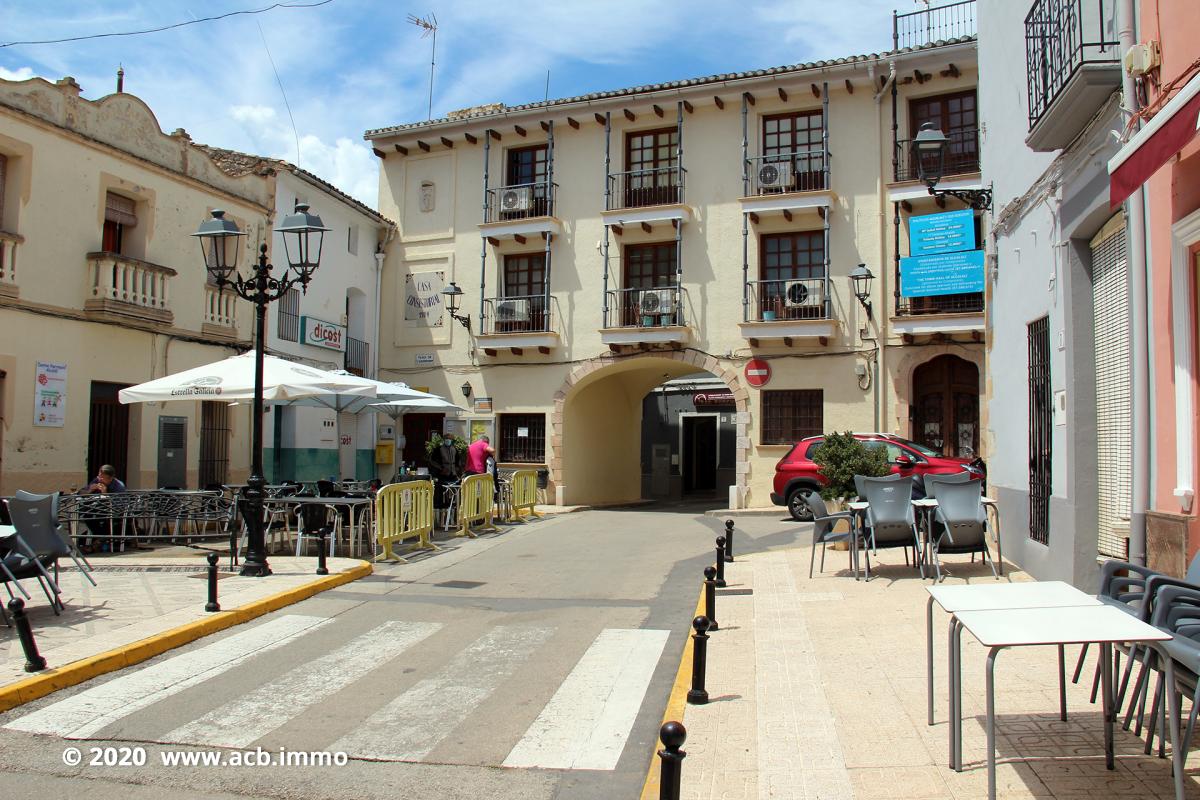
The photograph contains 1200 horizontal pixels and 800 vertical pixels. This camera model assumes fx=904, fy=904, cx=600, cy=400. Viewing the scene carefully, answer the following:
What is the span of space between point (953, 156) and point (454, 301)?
12.2 metres

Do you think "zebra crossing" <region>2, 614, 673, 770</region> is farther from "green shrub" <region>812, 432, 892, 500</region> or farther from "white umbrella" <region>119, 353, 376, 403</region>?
"green shrub" <region>812, 432, 892, 500</region>

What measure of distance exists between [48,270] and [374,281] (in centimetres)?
986

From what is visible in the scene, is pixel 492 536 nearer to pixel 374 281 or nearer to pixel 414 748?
pixel 414 748

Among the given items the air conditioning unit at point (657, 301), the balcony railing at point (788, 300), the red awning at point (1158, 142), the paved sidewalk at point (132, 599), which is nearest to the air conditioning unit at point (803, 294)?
the balcony railing at point (788, 300)

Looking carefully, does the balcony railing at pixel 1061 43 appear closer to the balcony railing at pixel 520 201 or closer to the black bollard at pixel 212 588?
the black bollard at pixel 212 588

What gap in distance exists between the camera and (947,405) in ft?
64.0

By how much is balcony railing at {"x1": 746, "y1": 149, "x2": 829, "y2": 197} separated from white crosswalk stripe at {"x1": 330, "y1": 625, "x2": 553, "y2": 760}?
592 inches

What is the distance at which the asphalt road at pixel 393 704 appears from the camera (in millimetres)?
4504

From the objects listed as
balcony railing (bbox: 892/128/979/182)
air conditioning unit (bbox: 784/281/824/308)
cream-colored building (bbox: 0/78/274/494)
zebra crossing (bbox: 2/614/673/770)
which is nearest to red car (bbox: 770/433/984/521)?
air conditioning unit (bbox: 784/281/824/308)

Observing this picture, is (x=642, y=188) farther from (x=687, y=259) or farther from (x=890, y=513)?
(x=890, y=513)

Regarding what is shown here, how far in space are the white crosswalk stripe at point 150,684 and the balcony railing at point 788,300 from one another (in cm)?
1434

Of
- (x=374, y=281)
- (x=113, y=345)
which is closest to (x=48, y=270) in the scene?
(x=113, y=345)

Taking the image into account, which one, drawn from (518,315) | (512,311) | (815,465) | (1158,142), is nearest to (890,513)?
(1158,142)

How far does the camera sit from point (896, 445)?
15.7m
